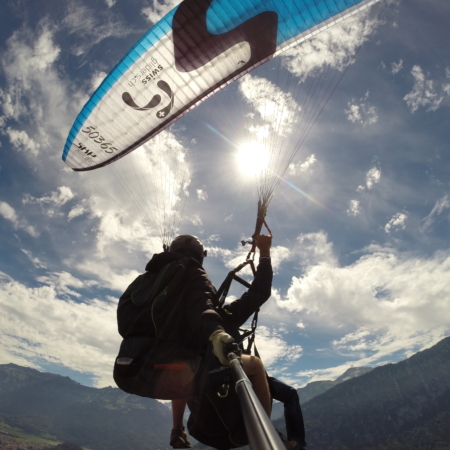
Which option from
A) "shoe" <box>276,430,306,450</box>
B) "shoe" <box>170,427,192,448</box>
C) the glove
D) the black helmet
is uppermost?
the black helmet

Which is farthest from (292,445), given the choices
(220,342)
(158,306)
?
(158,306)

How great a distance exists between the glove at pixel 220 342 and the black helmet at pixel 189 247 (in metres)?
2.01

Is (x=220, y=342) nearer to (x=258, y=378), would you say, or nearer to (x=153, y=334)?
(x=153, y=334)

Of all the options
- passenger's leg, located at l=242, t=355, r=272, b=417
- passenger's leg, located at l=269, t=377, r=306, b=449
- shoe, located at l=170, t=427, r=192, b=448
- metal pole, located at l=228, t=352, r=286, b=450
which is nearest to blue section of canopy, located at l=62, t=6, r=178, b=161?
passenger's leg, located at l=242, t=355, r=272, b=417

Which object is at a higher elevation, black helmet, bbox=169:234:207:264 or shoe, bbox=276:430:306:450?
black helmet, bbox=169:234:207:264

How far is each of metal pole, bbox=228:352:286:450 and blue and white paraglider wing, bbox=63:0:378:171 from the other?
38.1 ft

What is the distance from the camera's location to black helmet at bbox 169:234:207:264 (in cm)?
446

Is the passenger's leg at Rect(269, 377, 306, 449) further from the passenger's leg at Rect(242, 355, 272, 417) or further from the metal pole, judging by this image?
the metal pole

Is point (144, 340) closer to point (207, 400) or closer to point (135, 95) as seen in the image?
point (207, 400)

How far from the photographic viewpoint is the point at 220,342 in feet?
8.02

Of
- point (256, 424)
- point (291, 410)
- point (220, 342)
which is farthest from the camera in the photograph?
point (291, 410)

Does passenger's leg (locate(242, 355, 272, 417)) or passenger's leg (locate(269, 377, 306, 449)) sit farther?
Answer: passenger's leg (locate(269, 377, 306, 449))

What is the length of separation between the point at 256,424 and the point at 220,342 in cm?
112

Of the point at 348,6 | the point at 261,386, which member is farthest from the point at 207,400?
the point at 348,6
